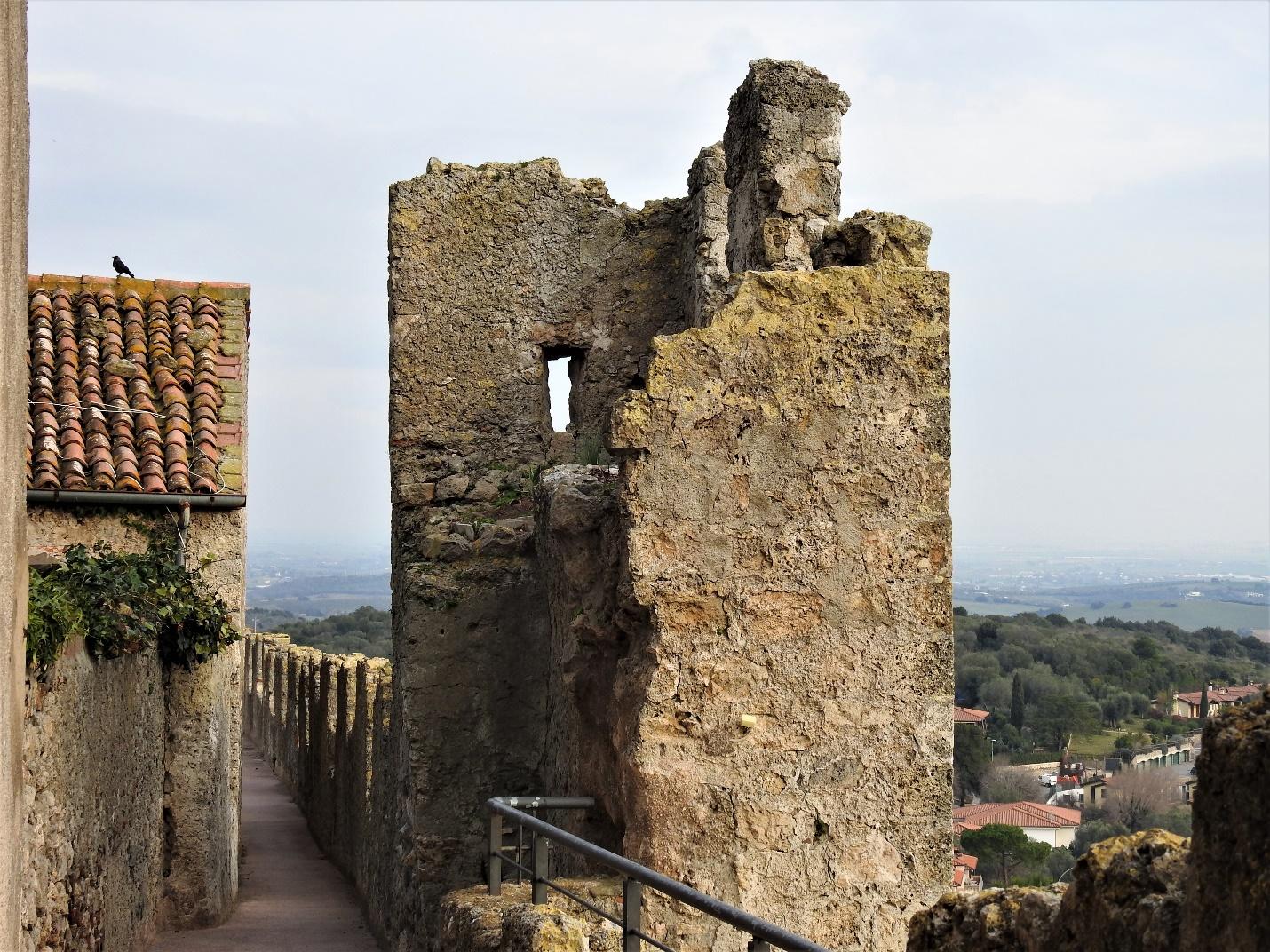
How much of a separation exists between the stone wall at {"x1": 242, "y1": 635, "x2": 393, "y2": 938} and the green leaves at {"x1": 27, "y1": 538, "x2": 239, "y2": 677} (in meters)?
1.55

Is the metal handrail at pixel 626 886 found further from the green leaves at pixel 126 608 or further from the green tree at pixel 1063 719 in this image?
the green tree at pixel 1063 719

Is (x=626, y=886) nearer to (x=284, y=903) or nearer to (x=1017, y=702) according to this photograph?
(x=284, y=903)

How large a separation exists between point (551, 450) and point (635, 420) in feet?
11.0

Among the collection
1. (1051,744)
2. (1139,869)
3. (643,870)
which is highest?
(1139,869)

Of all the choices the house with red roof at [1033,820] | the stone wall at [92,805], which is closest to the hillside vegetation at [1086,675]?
the house with red roof at [1033,820]

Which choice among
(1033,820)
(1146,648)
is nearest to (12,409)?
(1033,820)

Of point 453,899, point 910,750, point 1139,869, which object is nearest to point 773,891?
point 910,750

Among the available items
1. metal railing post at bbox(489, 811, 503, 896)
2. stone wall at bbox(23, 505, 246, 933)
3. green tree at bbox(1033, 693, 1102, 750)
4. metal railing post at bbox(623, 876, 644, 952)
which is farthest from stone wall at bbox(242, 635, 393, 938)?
green tree at bbox(1033, 693, 1102, 750)

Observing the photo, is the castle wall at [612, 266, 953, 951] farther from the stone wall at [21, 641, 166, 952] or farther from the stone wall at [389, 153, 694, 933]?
the stone wall at [389, 153, 694, 933]

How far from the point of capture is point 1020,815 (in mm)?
14883

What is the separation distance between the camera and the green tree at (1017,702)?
20.8 meters

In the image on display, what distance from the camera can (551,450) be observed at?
9.09 meters

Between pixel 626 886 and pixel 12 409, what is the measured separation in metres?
2.61

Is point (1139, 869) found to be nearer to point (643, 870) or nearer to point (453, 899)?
point (643, 870)
